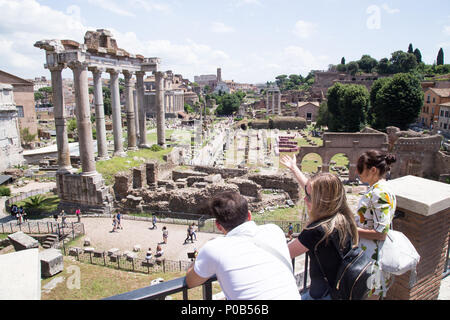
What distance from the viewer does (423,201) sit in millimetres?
4082

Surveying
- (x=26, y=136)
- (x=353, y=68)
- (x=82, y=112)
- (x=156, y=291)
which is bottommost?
(x=26, y=136)

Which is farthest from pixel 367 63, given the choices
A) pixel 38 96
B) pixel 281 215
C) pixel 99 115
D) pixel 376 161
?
pixel 376 161

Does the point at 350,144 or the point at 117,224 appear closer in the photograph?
the point at 117,224

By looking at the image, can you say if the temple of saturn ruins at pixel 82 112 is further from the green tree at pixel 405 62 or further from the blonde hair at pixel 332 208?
the green tree at pixel 405 62

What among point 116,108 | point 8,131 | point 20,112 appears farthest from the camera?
point 20,112

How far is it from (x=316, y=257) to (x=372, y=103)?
195ft

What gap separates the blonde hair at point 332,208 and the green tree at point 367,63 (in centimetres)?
13072

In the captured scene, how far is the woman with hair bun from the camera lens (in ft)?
11.5

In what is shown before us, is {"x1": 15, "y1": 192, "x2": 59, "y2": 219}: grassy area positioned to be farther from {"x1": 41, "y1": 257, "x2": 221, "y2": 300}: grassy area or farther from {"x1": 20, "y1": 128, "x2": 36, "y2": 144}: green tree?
{"x1": 20, "y1": 128, "x2": 36, "y2": 144}: green tree

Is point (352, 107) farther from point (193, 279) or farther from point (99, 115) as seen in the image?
point (193, 279)

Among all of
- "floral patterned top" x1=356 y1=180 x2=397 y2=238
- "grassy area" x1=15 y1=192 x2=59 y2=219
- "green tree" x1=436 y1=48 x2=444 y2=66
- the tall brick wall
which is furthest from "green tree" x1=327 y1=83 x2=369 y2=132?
"green tree" x1=436 y1=48 x2=444 y2=66

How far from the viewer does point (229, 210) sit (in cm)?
308

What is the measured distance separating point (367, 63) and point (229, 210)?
13198 centimetres

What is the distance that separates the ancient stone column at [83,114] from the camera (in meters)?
18.2
